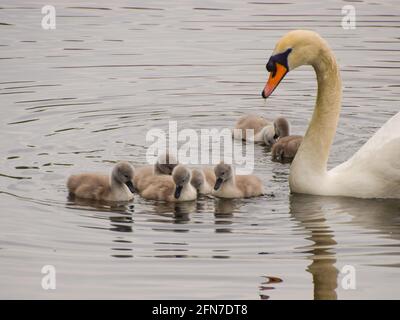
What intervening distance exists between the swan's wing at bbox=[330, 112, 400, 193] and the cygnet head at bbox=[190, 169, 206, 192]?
1.34 m

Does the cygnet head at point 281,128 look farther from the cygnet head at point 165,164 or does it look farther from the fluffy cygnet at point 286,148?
the cygnet head at point 165,164

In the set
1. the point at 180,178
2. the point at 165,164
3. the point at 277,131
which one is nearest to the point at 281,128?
the point at 277,131

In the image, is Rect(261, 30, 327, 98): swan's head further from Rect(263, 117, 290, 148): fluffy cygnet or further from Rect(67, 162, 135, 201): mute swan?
Rect(263, 117, 290, 148): fluffy cygnet

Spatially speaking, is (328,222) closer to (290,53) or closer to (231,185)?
(231,185)

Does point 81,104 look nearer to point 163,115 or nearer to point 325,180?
point 163,115

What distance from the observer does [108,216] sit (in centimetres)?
1111

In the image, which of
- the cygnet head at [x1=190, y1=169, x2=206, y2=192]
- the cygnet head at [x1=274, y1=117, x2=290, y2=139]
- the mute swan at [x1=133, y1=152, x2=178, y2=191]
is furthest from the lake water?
the cygnet head at [x1=274, y1=117, x2=290, y2=139]

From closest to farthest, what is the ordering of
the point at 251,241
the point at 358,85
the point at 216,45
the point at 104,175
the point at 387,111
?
the point at 251,241 < the point at 104,175 < the point at 387,111 < the point at 358,85 < the point at 216,45

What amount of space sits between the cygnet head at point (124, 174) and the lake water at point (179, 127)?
0.23 meters

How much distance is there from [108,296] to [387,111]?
7456mm

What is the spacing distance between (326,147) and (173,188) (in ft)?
5.35

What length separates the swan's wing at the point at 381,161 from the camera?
37.9 feet

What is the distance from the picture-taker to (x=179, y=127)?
14898 mm

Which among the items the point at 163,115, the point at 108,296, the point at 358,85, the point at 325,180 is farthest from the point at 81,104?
the point at 108,296
